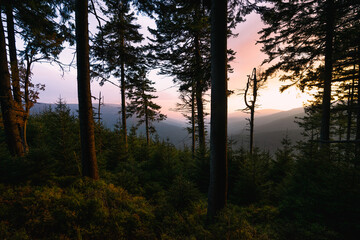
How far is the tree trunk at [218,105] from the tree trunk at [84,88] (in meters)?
4.72

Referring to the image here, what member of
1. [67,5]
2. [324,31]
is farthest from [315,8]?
[67,5]

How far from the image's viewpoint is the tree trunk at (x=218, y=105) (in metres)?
3.80

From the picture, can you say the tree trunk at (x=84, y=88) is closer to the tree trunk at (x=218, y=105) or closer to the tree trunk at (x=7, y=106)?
the tree trunk at (x=7, y=106)

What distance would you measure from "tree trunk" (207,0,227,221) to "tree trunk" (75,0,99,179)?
15.5ft

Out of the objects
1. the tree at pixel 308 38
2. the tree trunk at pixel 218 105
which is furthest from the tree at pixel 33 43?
the tree at pixel 308 38

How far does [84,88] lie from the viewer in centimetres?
502

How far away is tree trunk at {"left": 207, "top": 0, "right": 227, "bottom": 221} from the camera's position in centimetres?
380

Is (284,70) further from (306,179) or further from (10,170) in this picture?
(10,170)

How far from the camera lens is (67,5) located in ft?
19.7

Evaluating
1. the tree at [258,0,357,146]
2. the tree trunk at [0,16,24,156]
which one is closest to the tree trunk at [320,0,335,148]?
the tree at [258,0,357,146]

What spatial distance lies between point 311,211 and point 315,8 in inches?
422

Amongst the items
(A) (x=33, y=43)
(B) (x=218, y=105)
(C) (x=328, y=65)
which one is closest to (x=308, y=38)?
(C) (x=328, y=65)

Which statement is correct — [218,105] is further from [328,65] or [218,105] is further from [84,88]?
[328,65]

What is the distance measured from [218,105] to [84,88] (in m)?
5.02
